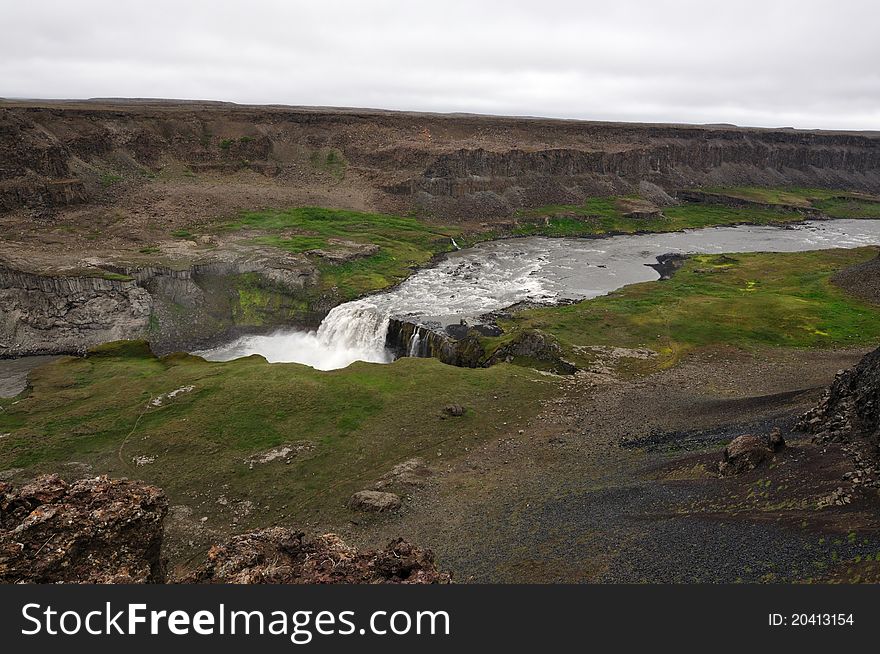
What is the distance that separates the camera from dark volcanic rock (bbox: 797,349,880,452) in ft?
79.0

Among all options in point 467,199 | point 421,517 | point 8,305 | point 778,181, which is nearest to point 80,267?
point 8,305

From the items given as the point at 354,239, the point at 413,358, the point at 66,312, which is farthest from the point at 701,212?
the point at 66,312

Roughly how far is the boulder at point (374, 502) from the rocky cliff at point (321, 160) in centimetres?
7747

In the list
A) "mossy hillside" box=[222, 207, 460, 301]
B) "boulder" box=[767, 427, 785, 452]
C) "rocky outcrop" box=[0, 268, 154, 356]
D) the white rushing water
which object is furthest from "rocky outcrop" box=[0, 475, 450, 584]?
"mossy hillside" box=[222, 207, 460, 301]

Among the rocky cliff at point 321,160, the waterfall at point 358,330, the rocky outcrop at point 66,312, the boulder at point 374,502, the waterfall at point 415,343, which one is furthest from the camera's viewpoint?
the rocky cliff at point 321,160

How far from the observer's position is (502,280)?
8150cm

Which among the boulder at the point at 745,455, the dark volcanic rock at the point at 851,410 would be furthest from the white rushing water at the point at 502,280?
the dark volcanic rock at the point at 851,410

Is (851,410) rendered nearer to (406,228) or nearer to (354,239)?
(354,239)

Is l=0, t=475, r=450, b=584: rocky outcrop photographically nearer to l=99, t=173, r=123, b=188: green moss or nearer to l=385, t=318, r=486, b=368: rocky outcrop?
l=385, t=318, r=486, b=368: rocky outcrop

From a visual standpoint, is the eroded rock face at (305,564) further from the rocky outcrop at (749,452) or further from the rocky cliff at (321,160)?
the rocky cliff at (321,160)

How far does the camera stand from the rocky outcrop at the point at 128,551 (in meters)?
14.0

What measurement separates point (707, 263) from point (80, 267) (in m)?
90.4

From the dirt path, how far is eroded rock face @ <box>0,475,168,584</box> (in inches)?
455

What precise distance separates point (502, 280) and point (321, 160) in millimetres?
63993
